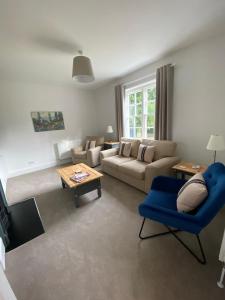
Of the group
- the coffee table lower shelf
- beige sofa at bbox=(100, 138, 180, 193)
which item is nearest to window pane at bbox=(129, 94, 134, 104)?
beige sofa at bbox=(100, 138, 180, 193)

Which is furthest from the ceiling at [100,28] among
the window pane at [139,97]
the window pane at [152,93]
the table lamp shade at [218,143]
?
the table lamp shade at [218,143]

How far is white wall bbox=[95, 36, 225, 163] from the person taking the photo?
86.4 inches

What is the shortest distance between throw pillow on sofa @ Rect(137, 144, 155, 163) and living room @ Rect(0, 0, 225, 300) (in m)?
0.44

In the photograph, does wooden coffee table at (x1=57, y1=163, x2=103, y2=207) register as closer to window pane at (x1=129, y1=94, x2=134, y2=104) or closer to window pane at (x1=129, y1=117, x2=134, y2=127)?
window pane at (x1=129, y1=117, x2=134, y2=127)

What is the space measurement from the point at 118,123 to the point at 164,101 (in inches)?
63.3

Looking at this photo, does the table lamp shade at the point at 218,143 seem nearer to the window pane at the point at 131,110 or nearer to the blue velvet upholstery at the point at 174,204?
the blue velvet upholstery at the point at 174,204

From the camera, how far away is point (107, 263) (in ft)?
4.42

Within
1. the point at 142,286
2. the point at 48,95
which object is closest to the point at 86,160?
the point at 48,95

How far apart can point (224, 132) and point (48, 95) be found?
14.6 ft

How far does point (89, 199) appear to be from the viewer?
246 centimetres

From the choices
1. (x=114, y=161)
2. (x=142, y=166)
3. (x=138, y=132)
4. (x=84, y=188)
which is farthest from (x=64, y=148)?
(x=142, y=166)

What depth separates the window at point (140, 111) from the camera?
3.41 m

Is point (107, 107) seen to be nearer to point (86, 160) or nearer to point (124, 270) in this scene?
point (86, 160)

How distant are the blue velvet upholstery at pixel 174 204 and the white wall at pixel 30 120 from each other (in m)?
3.71
